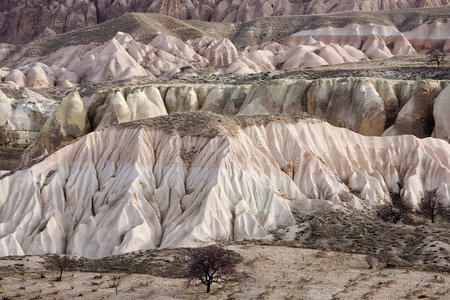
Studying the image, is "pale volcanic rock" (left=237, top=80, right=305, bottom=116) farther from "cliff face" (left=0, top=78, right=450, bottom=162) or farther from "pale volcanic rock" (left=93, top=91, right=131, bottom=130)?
"pale volcanic rock" (left=93, top=91, right=131, bottom=130)

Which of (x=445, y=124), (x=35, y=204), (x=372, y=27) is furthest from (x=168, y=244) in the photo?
(x=372, y=27)

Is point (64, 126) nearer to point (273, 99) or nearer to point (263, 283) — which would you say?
point (273, 99)

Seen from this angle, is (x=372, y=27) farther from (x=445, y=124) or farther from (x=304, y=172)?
(x=304, y=172)

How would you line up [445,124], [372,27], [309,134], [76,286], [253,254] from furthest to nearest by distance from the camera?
[372,27]
[445,124]
[309,134]
[253,254]
[76,286]

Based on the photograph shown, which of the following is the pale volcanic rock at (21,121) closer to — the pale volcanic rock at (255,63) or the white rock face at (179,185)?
the white rock face at (179,185)

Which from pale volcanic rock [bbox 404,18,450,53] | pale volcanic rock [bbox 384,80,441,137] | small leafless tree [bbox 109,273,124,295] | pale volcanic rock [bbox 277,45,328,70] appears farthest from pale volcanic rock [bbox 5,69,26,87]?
small leafless tree [bbox 109,273,124,295]

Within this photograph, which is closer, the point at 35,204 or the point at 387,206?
the point at 35,204

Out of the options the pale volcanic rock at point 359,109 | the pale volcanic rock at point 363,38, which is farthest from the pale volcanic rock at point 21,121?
the pale volcanic rock at point 363,38

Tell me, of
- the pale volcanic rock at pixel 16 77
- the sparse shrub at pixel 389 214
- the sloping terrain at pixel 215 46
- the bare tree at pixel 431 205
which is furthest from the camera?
the sloping terrain at pixel 215 46
